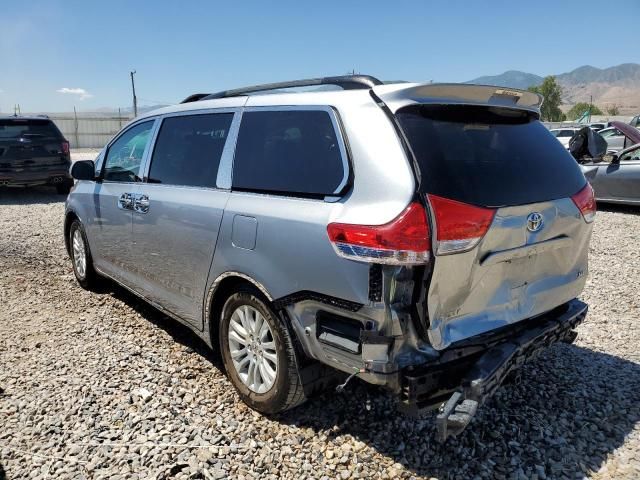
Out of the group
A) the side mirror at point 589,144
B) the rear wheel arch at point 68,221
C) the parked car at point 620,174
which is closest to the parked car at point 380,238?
the side mirror at point 589,144

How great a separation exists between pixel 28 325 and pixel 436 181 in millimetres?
3826

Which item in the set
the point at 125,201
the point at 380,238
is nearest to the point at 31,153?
the point at 125,201

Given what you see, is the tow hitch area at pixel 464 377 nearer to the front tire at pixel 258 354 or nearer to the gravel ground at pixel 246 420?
the gravel ground at pixel 246 420

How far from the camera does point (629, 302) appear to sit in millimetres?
4863

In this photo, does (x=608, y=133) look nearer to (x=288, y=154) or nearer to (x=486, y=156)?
(x=486, y=156)

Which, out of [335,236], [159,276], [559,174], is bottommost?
[159,276]

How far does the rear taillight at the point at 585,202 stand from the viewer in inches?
111

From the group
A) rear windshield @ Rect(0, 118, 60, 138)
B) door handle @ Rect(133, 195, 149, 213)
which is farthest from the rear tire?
rear windshield @ Rect(0, 118, 60, 138)

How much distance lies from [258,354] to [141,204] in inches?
63.7

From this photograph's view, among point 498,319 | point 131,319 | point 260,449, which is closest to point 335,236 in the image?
point 498,319

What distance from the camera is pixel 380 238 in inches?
85.1

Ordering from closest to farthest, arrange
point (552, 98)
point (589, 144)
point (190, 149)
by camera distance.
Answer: point (190, 149)
point (589, 144)
point (552, 98)

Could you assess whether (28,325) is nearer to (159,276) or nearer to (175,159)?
(159,276)

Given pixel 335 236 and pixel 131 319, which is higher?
pixel 335 236
